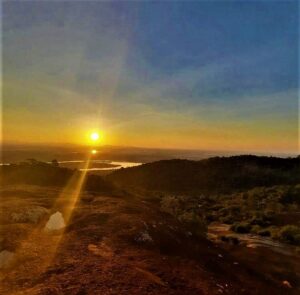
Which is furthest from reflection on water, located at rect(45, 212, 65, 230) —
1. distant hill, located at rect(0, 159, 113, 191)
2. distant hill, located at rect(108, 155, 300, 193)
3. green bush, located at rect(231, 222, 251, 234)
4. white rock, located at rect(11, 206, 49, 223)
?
distant hill, located at rect(108, 155, 300, 193)

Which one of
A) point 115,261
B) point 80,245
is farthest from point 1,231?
point 115,261

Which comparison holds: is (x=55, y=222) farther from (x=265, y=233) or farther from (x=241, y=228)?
(x=265, y=233)

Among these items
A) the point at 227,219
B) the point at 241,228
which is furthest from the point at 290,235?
the point at 227,219

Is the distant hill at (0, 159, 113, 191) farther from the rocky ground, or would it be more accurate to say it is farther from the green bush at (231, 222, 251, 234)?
the rocky ground

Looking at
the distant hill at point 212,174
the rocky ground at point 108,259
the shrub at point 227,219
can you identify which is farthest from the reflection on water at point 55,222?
the distant hill at point 212,174

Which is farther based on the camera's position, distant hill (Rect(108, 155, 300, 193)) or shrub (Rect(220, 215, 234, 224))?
distant hill (Rect(108, 155, 300, 193))

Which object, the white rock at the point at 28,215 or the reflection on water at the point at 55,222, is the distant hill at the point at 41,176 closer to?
the white rock at the point at 28,215

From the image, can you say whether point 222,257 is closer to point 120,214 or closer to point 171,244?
point 171,244
